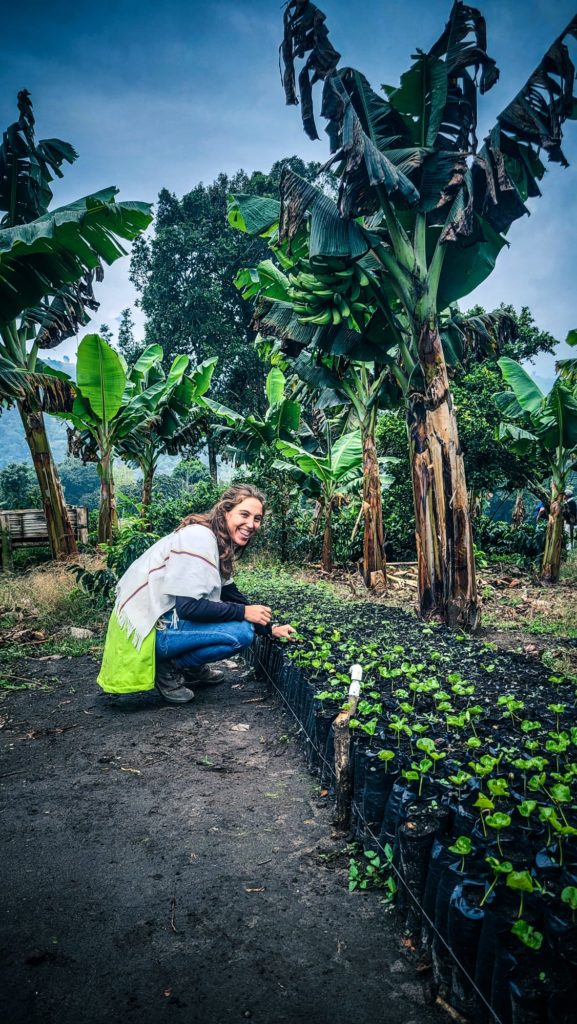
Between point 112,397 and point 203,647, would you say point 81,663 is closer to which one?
point 203,647

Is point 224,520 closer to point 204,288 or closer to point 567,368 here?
point 567,368

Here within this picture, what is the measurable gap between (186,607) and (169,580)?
220 mm

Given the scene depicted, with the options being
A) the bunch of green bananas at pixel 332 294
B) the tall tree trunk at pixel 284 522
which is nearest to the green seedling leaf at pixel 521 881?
the bunch of green bananas at pixel 332 294

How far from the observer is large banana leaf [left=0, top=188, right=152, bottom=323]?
5.45 m

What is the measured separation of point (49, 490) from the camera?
369 inches

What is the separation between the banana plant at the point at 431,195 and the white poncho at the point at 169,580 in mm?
3012

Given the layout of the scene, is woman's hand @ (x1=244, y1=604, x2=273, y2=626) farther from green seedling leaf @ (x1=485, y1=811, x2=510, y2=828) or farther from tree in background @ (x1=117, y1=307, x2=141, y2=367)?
tree in background @ (x1=117, y1=307, x2=141, y2=367)

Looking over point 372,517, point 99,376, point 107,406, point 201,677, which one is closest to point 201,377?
point 107,406

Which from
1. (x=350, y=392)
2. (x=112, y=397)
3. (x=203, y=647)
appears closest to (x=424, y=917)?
(x=203, y=647)

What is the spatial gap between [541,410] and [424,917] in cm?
955

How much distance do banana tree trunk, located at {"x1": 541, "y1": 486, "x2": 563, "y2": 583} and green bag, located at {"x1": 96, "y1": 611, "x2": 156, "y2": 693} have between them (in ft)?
28.5

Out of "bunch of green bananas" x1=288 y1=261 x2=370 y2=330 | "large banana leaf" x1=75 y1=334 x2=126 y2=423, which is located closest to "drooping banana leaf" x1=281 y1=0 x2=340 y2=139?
"bunch of green bananas" x1=288 y1=261 x2=370 y2=330

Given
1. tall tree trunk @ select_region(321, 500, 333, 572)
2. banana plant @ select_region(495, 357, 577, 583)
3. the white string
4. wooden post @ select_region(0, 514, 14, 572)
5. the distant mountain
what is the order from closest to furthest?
the white string → banana plant @ select_region(495, 357, 577, 583) → tall tree trunk @ select_region(321, 500, 333, 572) → wooden post @ select_region(0, 514, 14, 572) → the distant mountain

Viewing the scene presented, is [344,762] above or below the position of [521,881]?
below
